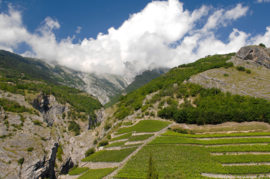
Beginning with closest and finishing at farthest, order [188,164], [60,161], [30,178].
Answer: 1. [188,164]
2. [30,178]
3. [60,161]

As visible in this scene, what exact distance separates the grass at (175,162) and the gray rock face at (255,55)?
66911 millimetres

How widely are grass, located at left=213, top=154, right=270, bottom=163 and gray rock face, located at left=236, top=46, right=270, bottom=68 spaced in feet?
200

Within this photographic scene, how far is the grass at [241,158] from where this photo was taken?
28641mm

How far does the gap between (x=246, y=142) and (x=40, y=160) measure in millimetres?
57204

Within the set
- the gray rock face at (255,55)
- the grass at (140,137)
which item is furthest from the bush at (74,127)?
the gray rock face at (255,55)

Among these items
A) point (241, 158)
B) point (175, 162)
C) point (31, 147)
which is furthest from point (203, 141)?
point (31, 147)

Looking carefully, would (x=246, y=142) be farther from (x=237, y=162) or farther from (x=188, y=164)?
(x=188, y=164)

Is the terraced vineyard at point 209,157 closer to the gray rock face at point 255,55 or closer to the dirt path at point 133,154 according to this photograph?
the dirt path at point 133,154

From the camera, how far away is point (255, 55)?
74.8 meters

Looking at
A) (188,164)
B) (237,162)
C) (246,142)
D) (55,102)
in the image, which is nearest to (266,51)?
(246,142)

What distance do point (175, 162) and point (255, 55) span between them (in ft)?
263

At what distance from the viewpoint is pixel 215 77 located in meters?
69.1

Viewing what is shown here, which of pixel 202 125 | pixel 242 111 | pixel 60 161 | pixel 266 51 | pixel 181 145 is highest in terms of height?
pixel 266 51

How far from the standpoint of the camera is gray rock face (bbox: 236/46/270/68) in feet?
230
